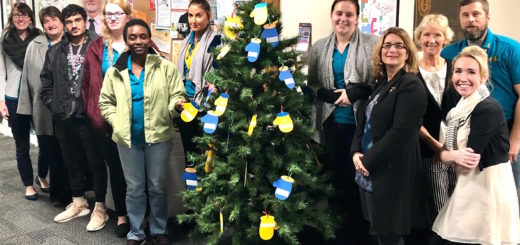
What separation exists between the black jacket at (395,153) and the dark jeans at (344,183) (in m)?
0.40

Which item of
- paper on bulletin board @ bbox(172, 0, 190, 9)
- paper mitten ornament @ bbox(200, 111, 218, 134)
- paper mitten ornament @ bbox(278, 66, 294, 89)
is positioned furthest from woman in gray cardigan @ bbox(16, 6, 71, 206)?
paper mitten ornament @ bbox(278, 66, 294, 89)

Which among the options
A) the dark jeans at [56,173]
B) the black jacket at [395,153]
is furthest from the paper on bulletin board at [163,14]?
the black jacket at [395,153]

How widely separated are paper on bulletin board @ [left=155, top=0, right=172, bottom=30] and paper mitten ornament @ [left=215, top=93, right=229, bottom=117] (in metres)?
1.58

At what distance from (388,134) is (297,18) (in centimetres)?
127

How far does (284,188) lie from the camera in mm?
2266

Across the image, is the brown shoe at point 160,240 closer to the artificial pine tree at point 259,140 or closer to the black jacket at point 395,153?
the artificial pine tree at point 259,140

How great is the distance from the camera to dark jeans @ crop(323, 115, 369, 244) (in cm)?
252

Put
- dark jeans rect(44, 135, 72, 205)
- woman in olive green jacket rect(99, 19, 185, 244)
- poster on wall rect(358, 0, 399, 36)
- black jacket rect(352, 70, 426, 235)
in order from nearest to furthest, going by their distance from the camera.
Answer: black jacket rect(352, 70, 426, 235) < woman in olive green jacket rect(99, 19, 185, 244) < poster on wall rect(358, 0, 399, 36) < dark jeans rect(44, 135, 72, 205)

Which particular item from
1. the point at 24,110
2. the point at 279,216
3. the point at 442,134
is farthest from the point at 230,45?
the point at 24,110

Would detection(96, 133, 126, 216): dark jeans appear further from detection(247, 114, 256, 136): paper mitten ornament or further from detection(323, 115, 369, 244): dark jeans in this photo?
detection(323, 115, 369, 244): dark jeans

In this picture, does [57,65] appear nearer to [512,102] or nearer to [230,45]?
[230,45]

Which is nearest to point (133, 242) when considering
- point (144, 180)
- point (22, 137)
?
point (144, 180)

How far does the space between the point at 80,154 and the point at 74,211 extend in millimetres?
448

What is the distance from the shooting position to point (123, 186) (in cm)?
299
